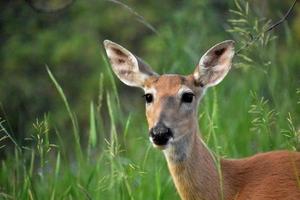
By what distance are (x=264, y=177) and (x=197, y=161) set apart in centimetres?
42

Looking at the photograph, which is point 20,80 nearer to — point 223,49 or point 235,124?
point 235,124

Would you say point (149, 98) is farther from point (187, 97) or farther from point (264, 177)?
point (264, 177)

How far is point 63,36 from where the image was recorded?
1302 cm

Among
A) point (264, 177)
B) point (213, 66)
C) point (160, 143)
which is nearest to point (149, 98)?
point (213, 66)

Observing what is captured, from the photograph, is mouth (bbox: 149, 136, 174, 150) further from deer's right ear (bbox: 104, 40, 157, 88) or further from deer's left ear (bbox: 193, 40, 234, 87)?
deer's right ear (bbox: 104, 40, 157, 88)

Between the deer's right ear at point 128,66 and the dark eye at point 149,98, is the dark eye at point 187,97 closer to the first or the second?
the dark eye at point 149,98

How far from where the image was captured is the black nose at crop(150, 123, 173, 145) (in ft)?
18.7

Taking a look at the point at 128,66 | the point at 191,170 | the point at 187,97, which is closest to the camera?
the point at 191,170

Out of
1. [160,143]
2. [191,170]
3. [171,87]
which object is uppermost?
[171,87]

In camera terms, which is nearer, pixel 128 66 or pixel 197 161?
pixel 197 161

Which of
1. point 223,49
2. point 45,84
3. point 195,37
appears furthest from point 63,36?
point 223,49

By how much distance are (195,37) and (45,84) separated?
152 inches

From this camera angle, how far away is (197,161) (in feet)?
19.9

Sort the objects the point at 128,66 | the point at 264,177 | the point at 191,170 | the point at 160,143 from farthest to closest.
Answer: the point at 128,66 → the point at 191,170 → the point at 264,177 → the point at 160,143
